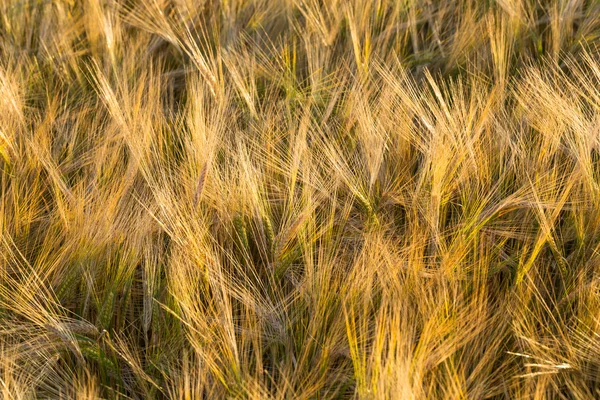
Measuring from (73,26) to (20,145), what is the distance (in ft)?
1.69

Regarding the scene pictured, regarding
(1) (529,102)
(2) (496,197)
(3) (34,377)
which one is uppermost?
(1) (529,102)

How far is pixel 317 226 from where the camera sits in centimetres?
147

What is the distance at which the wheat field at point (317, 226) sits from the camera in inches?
49.1

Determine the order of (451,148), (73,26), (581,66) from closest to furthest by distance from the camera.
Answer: (451,148) → (581,66) → (73,26)

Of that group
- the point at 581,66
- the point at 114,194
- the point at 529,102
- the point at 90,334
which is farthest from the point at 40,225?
the point at 581,66

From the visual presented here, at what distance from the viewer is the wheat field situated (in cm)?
125

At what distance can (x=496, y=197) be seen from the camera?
4.75ft

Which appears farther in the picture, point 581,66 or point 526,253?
point 581,66

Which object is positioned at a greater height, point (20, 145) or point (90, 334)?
point (20, 145)

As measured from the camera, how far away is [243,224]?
4.65 ft

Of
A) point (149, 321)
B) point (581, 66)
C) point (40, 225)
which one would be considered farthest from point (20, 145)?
point (581, 66)

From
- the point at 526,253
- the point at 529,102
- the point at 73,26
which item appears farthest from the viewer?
the point at 73,26

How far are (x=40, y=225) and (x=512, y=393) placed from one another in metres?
0.94

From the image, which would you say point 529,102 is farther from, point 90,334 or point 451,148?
point 90,334
